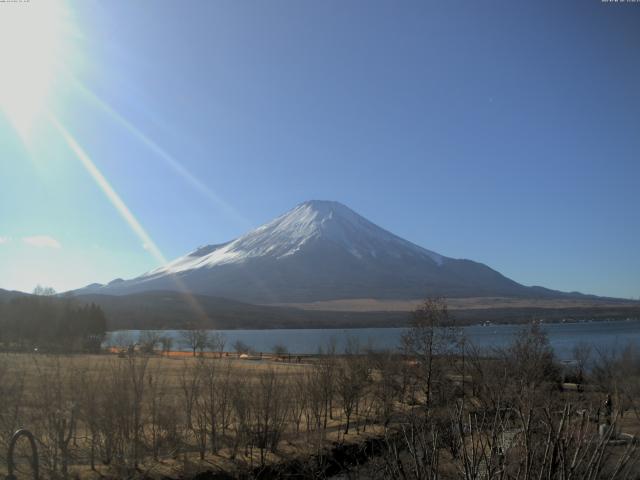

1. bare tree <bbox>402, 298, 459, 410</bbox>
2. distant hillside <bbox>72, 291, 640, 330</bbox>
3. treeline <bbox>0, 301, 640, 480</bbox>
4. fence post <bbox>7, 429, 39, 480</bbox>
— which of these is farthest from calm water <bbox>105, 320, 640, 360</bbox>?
fence post <bbox>7, 429, 39, 480</bbox>

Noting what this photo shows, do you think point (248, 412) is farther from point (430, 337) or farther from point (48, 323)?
point (48, 323)

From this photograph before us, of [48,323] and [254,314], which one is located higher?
[48,323]

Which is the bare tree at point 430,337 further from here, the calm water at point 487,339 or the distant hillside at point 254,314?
the distant hillside at point 254,314

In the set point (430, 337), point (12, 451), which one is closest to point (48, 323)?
point (430, 337)

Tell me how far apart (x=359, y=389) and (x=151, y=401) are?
29.9ft

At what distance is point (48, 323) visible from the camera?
60.2 meters

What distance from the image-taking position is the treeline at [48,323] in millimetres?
55469

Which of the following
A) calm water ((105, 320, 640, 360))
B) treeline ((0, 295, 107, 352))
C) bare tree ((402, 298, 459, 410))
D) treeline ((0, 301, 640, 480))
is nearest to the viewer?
treeline ((0, 301, 640, 480))

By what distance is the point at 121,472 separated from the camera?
12.9 m

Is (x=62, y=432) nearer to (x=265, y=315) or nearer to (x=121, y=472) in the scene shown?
(x=121, y=472)

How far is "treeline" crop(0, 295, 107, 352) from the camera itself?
182 ft

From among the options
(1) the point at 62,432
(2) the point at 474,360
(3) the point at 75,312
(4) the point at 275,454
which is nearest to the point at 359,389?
(2) the point at 474,360

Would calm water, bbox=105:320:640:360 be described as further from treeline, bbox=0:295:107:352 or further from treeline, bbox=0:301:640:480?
treeline, bbox=0:295:107:352

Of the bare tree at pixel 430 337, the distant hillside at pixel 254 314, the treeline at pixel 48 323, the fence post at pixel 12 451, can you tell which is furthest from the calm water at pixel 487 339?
the fence post at pixel 12 451
